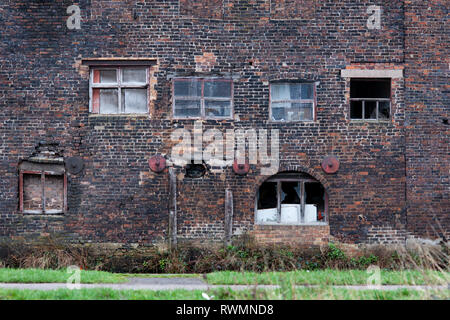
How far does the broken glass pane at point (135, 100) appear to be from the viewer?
12016 mm

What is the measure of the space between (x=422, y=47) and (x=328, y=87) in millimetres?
2534

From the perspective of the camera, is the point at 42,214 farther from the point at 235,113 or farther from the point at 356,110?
the point at 356,110

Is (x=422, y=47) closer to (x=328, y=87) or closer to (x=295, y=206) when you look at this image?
(x=328, y=87)

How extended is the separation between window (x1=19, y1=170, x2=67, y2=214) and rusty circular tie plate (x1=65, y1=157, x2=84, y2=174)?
270mm

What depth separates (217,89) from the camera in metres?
12.0

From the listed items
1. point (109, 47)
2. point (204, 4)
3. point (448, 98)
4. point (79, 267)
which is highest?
point (204, 4)

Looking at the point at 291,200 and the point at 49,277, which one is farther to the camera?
the point at 291,200

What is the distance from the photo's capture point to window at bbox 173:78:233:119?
39.2 ft

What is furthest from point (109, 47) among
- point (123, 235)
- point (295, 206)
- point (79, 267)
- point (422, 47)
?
point (422, 47)

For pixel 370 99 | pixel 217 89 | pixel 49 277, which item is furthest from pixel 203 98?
pixel 49 277

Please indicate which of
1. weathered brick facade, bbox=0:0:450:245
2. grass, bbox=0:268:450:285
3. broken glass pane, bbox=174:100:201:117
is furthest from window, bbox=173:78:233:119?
grass, bbox=0:268:450:285

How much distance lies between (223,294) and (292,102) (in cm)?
605

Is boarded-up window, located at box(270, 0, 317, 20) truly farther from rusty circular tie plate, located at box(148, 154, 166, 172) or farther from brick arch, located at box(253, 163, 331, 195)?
rusty circular tie plate, located at box(148, 154, 166, 172)

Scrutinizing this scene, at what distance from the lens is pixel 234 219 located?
38.4 ft
